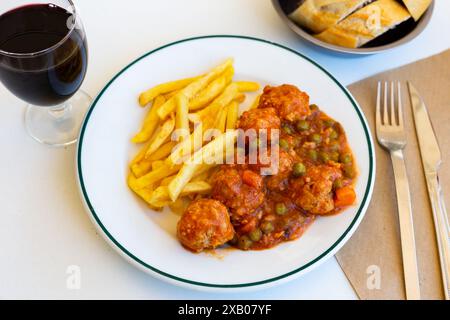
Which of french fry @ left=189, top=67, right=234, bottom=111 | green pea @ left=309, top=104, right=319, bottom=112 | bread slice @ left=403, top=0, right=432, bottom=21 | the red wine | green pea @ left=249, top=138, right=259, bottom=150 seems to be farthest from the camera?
bread slice @ left=403, top=0, right=432, bottom=21

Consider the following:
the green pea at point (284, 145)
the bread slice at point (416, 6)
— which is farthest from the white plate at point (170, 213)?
the bread slice at point (416, 6)

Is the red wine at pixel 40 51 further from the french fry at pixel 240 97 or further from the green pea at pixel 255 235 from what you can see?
the green pea at pixel 255 235

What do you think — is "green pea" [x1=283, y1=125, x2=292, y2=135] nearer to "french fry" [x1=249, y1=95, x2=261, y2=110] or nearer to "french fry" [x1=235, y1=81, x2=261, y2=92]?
"french fry" [x1=249, y1=95, x2=261, y2=110]

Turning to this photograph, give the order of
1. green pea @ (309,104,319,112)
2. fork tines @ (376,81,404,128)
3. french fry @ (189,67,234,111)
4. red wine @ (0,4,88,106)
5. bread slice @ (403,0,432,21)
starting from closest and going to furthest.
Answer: red wine @ (0,4,88,106) < french fry @ (189,67,234,111) < green pea @ (309,104,319,112) < fork tines @ (376,81,404,128) < bread slice @ (403,0,432,21)

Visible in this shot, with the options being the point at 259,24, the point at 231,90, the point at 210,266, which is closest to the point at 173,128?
the point at 231,90

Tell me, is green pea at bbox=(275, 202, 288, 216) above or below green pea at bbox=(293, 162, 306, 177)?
below

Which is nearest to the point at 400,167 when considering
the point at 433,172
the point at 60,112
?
the point at 433,172

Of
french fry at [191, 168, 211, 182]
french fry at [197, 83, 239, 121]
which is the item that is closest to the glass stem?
french fry at [197, 83, 239, 121]
